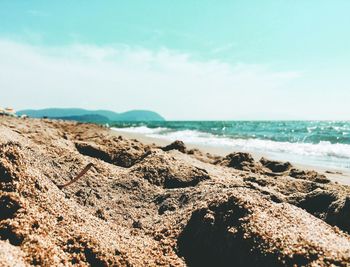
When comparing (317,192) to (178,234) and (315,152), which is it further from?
(315,152)

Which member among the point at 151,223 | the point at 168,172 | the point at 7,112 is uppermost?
the point at 7,112

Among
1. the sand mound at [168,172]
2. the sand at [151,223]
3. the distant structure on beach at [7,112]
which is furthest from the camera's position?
the distant structure on beach at [7,112]

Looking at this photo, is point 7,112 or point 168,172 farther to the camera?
point 7,112

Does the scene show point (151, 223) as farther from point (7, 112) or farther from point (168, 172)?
point (7, 112)

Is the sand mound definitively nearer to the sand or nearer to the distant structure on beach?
the sand

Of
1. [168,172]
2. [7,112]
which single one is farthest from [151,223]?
[7,112]

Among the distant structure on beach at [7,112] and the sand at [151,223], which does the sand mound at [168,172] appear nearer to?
the sand at [151,223]

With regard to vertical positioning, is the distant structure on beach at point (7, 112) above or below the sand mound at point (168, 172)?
above

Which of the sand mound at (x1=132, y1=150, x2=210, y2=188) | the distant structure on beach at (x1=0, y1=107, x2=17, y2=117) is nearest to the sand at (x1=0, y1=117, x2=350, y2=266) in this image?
the sand mound at (x1=132, y1=150, x2=210, y2=188)

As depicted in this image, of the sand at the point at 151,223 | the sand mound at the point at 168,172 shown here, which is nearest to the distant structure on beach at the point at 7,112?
the sand mound at the point at 168,172

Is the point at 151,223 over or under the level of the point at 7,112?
under

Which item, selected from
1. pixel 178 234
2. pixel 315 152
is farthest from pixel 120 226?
pixel 315 152

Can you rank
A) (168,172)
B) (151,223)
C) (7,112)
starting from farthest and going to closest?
1. (7,112)
2. (168,172)
3. (151,223)

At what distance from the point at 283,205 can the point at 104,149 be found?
4204 mm
